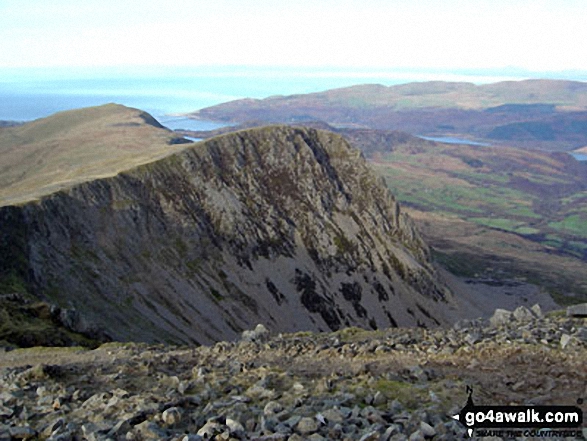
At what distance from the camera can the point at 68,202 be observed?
9594 cm

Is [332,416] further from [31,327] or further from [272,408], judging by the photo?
[31,327]

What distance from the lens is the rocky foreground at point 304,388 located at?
18.7 m

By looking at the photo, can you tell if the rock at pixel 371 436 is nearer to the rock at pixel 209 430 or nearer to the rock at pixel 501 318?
the rock at pixel 209 430

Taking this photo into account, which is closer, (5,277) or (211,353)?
(211,353)

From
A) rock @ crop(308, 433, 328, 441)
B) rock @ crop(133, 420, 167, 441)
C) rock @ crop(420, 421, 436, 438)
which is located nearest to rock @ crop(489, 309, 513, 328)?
rock @ crop(420, 421, 436, 438)

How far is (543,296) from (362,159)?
83452 millimetres

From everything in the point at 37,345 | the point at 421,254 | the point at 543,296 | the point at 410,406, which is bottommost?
the point at 543,296

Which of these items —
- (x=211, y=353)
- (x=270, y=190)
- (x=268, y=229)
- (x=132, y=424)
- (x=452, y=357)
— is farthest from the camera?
(x=270, y=190)

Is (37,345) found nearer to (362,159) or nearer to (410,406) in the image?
(410,406)

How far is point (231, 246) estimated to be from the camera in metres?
120

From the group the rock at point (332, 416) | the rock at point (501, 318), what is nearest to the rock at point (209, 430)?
the rock at point (332, 416)

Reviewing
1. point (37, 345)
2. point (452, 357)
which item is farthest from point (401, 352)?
point (37, 345)

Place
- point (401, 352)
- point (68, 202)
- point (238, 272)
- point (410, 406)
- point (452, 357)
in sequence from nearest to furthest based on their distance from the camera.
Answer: point (410, 406), point (452, 357), point (401, 352), point (68, 202), point (238, 272)

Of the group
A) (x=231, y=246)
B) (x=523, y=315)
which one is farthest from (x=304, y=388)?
(x=231, y=246)
